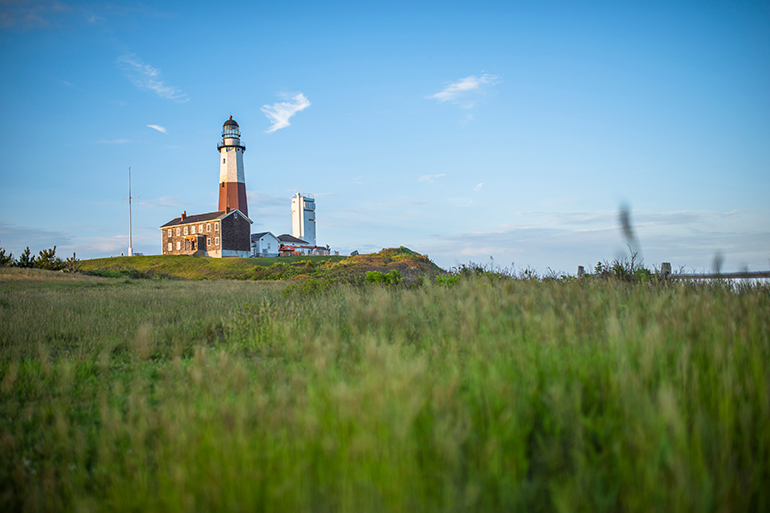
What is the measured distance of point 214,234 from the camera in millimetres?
55062

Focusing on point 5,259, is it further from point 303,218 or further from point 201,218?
point 303,218

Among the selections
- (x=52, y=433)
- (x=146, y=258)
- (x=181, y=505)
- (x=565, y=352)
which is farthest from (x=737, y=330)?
(x=146, y=258)

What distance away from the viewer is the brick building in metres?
54.6

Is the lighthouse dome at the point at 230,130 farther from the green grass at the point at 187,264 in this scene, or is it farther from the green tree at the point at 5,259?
the green tree at the point at 5,259

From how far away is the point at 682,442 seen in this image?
196 centimetres

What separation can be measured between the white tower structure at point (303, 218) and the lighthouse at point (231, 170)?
844 inches

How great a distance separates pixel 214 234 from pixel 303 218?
84.3 ft

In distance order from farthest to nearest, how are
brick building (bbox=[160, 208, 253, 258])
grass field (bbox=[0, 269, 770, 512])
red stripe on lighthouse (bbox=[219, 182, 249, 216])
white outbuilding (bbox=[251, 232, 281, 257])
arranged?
1. white outbuilding (bbox=[251, 232, 281, 257])
2. red stripe on lighthouse (bbox=[219, 182, 249, 216])
3. brick building (bbox=[160, 208, 253, 258])
4. grass field (bbox=[0, 269, 770, 512])

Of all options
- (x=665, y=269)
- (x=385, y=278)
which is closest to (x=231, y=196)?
(x=385, y=278)

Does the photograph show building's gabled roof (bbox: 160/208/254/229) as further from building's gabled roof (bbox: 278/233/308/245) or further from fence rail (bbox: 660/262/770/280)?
fence rail (bbox: 660/262/770/280)

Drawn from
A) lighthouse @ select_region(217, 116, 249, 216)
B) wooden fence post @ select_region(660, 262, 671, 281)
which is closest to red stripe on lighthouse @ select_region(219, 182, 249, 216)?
lighthouse @ select_region(217, 116, 249, 216)

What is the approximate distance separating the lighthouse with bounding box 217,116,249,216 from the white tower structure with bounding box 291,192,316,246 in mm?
21448

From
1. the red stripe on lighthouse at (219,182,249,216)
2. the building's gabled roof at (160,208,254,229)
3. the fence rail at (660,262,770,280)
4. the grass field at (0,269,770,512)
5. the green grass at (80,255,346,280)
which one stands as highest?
the red stripe on lighthouse at (219,182,249,216)

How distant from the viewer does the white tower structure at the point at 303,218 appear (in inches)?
3115
